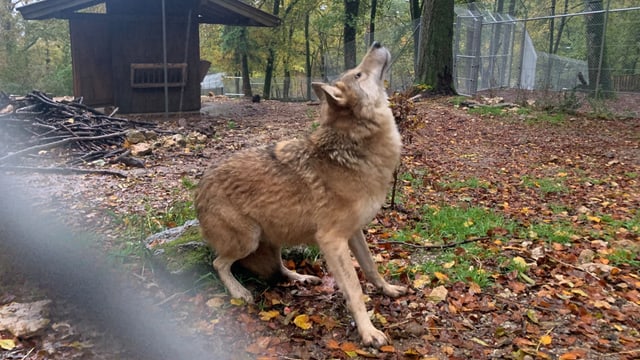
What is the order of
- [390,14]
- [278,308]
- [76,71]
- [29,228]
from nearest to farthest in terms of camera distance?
[278,308]
[29,228]
[76,71]
[390,14]

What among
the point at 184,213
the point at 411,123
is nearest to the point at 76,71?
the point at 184,213

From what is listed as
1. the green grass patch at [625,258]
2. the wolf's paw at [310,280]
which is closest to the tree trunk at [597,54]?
the green grass patch at [625,258]

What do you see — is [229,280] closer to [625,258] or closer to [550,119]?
[625,258]

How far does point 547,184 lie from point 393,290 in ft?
15.5

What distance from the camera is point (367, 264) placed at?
406 centimetres

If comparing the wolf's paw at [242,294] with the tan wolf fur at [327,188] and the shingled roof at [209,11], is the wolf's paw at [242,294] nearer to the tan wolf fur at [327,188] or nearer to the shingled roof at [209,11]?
the tan wolf fur at [327,188]

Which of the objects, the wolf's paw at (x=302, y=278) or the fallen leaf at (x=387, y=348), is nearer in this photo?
the fallen leaf at (x=387, y=348)

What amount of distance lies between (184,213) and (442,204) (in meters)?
3.34

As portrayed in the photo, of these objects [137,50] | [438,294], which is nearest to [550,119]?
[438,294]

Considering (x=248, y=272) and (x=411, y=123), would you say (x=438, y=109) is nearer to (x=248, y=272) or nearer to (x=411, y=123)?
(x=411, y=123)

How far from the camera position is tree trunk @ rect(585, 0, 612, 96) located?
15.2 metres

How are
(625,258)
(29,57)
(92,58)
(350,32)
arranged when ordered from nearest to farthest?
(625,258), (92,58), (350,32), (29,57)

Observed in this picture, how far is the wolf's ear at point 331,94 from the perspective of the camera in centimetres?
344

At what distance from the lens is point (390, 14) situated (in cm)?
3822
